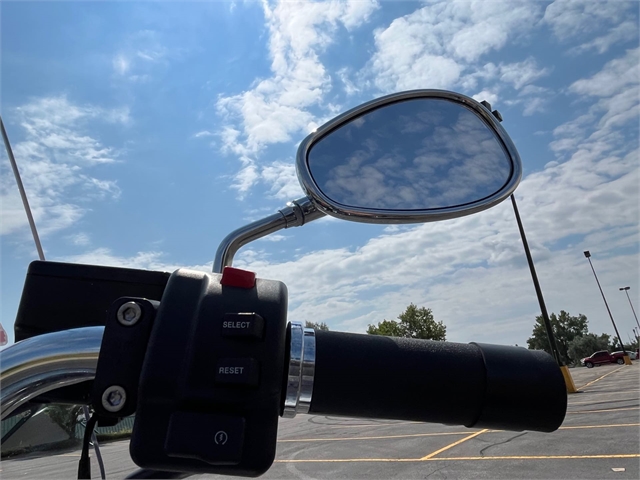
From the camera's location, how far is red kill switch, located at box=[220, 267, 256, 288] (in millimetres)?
691

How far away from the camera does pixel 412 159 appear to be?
1.75 metres

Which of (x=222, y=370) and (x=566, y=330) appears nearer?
(x=222, y=370)

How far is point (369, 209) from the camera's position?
1.35 metres

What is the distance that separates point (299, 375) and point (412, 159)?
1219mm

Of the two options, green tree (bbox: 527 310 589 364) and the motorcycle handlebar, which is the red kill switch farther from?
green tree (bbox: 527 310 589 364)

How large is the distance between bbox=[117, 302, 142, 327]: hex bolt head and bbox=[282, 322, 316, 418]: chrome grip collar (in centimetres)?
22

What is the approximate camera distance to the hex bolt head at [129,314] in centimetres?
68

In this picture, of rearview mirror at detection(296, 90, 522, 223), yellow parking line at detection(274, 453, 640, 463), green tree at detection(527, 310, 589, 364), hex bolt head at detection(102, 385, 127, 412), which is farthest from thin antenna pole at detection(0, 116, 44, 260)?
green tree at detection(527, 310, 589, 364)

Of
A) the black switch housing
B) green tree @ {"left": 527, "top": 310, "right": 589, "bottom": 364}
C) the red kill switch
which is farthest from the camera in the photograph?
green tree @ {"left": 527, "top": 310, "right": 589, "bottom": 364}

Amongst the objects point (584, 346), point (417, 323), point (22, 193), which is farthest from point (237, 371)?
point (584, 346)

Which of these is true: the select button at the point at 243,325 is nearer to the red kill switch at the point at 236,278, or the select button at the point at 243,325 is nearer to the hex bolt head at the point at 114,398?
the red kill switch at the point at 236,278

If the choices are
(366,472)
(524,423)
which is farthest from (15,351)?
(366,472)

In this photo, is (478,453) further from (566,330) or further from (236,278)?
(566,330)

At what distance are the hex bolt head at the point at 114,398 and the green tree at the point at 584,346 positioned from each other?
7168 cm
